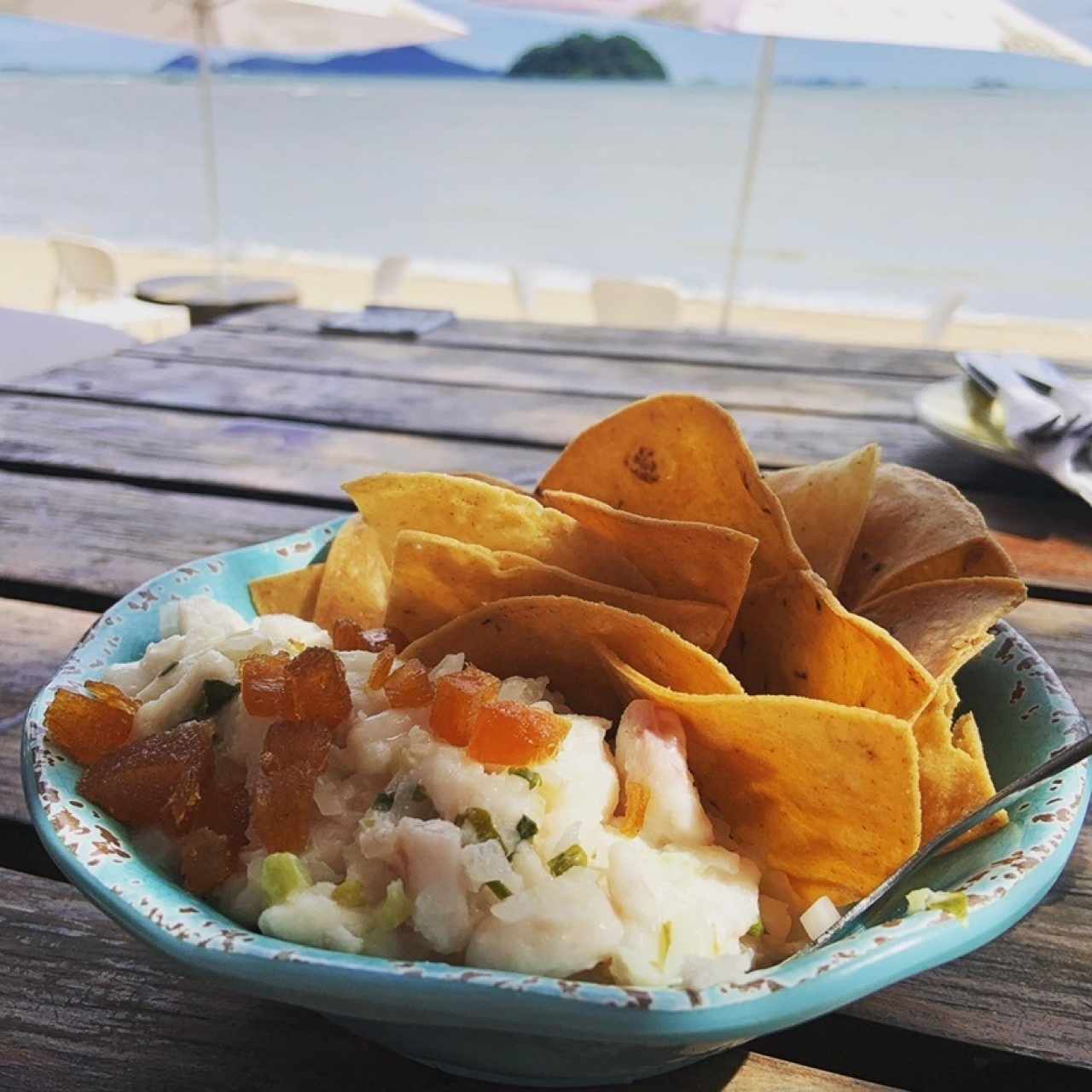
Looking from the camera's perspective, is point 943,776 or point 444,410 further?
point 444,410

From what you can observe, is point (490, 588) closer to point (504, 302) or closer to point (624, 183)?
point (504, 302)

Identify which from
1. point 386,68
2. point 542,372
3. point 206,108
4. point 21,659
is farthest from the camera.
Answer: point 386,68

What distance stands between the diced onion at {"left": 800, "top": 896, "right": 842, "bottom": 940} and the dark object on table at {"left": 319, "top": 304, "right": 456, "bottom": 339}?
6.45 ft

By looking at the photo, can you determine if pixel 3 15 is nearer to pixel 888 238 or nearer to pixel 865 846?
pixel 865 846

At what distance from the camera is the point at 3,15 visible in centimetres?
437

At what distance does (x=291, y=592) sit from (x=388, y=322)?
169 centimetres

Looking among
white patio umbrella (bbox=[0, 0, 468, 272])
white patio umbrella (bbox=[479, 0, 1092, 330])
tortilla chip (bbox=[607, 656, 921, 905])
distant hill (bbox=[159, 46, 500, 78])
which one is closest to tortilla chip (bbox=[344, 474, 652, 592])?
tortilla chip (bbox=[607, 656, 921, 905])

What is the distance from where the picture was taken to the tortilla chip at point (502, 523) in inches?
31.9

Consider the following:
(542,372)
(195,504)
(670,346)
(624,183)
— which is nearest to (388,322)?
(542,372)

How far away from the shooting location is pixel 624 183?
17.5 m

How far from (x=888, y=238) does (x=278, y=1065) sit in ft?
47.7

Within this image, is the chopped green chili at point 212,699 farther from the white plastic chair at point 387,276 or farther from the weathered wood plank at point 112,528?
the white plastic chair at point 387,276

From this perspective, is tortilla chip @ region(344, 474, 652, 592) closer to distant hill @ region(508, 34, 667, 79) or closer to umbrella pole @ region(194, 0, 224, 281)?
umbrella pole @ region(194, 0, 224, 281)

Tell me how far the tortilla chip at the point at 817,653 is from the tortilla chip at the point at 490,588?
0.04m
